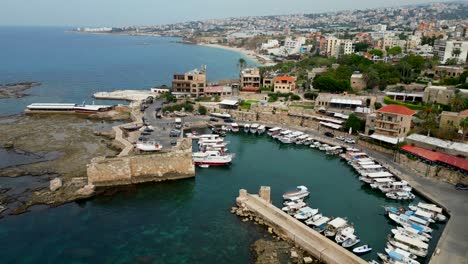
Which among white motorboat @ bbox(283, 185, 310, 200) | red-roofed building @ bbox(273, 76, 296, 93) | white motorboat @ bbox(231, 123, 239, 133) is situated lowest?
white motorboat @ bbox(283, 185, 310, 200)

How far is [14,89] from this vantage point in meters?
77.6

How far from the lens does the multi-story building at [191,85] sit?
2571 inches

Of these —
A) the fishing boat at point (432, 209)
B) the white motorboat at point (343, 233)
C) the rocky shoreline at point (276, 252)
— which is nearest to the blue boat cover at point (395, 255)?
the white motorboat at point (343, 233)

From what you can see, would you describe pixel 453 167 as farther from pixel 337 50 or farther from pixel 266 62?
pixel 266 62

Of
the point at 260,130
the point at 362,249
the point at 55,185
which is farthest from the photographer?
the point at 260,130

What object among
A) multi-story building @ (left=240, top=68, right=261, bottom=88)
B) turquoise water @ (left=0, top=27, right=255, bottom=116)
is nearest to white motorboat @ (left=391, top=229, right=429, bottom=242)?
multi-story building @ (left=240, top=68, right=261, bottom=88)

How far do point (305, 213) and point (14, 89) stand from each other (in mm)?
75015

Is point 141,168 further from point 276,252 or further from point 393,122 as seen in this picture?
point 393,122

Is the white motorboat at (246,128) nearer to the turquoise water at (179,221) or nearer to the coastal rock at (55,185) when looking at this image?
the turquoise water at (179,221)

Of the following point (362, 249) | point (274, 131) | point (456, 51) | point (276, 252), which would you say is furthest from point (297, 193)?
point (456, 51)

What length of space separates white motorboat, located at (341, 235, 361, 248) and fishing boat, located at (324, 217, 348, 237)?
1166 millimetres

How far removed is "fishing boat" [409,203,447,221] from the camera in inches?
1102

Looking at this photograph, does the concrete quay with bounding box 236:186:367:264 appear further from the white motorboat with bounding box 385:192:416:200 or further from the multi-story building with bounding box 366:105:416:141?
the multi-story building with bounding box 366:105:416:141

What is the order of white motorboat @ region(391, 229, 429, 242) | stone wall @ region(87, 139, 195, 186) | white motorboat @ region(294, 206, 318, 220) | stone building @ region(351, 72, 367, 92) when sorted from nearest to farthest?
white motorboat @ region(391, 229, 429, 242) → white motorboat @ region(294, 206, 318, 220) → stone wall @ region(87, 139, 195, 186) → stone building @ region(351, 72, 367, 92)
